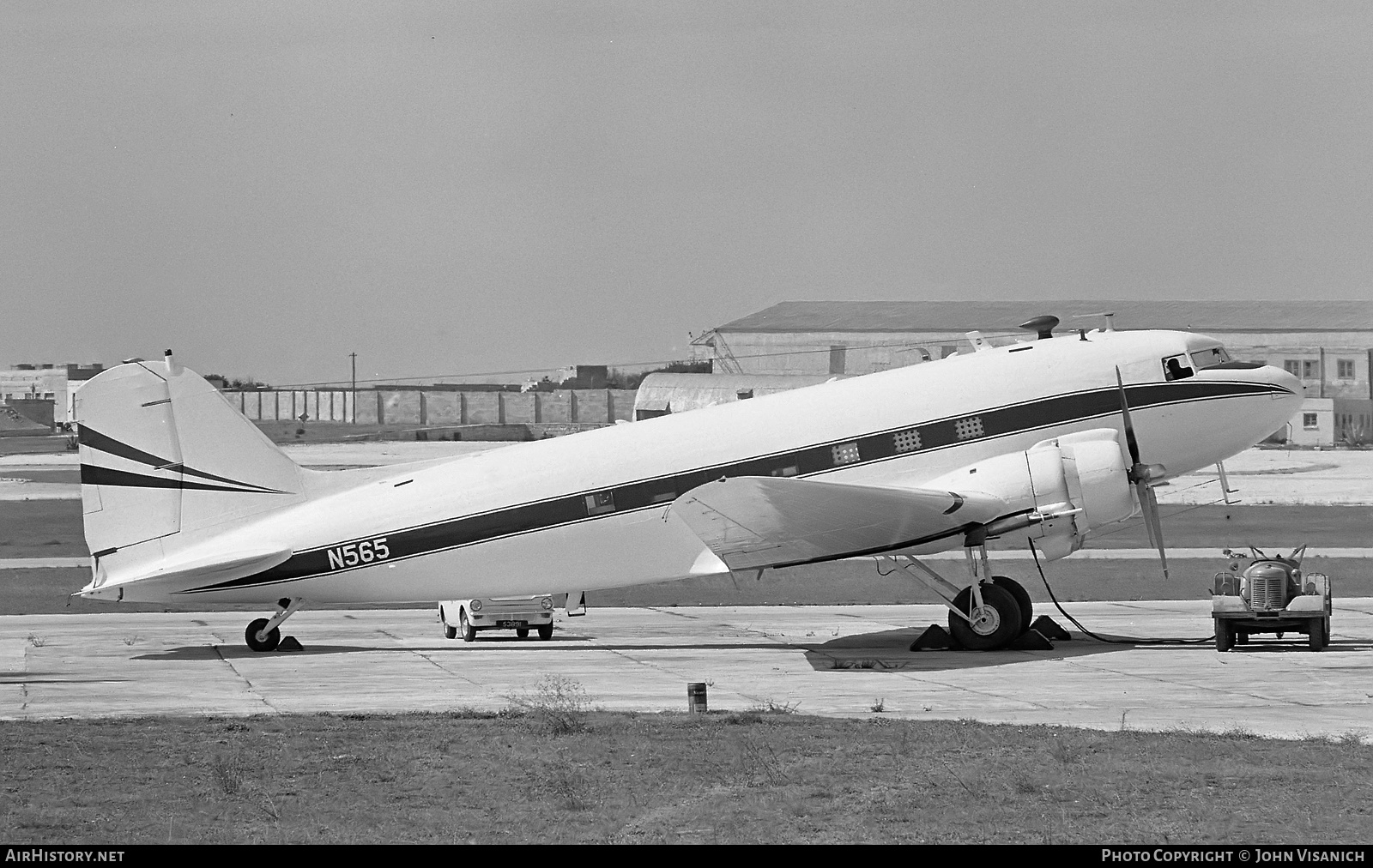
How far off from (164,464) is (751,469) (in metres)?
10.6

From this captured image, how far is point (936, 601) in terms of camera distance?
3734 cm

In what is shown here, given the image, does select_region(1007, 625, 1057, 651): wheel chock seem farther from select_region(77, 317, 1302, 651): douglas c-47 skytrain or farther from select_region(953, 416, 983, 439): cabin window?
select_region(953, 416, 983, 439): cabin window

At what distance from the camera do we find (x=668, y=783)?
14180mm

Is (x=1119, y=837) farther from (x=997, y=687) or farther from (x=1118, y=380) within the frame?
(x=1118, y=380)

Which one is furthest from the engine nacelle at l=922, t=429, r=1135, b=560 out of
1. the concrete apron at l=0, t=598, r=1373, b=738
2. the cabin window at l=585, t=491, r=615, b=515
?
the cabin window at l=585, t=491, r=615, b=515

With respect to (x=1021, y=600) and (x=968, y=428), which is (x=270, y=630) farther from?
(x=1021, y=600)

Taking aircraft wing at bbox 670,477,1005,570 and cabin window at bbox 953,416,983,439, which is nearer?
aircraft wing at bbox 670,477,1005,570

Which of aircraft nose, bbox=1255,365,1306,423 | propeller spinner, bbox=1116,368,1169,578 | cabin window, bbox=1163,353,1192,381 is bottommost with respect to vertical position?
propeller spinner, bbox=1116,368,1169,578

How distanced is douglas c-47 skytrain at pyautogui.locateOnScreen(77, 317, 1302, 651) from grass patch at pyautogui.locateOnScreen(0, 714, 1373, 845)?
28.5 feet

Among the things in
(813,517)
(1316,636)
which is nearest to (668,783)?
(813,517)

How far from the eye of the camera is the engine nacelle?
83.9 feet

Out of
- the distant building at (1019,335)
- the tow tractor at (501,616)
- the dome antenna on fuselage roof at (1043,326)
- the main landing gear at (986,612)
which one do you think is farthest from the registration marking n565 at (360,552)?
the distant building at (1019,335)

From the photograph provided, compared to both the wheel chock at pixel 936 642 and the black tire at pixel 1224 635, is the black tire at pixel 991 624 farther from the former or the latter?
the black tire at pixel 1224 635
